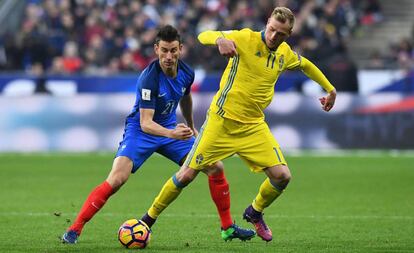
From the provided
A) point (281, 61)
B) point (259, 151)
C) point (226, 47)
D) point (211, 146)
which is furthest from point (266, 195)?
point (226, 47)

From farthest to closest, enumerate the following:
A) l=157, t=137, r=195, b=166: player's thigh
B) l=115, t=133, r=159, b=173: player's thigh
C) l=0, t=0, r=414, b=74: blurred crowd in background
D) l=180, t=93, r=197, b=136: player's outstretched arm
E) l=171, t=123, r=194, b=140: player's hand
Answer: l=0, t=0, r=414, b=74: blurred crowd in background
l=180, t=93, r=197, b=136: player's outstretched arm
l=157, t=137, r=195, b=166: player's thigh
l=115, t=133, r=159, b=173: player's thigh
l=171, t=123, r=194, b=140: player's hand

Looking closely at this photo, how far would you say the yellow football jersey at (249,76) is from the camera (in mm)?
9414

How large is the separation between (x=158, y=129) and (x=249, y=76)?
104 cm

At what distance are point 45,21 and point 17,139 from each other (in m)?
5.79

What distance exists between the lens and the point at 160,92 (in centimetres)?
965

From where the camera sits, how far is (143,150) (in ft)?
31.9

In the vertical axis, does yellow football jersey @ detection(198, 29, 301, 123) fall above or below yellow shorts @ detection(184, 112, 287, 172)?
above

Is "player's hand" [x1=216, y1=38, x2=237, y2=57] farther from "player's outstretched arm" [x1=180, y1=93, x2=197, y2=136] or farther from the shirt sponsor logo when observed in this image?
"player's outstretched arm" [x1=180, y1=93, x2=197, y2=136]

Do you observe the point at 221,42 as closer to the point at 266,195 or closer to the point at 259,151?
the point at 259,151

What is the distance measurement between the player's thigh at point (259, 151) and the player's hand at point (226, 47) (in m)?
1.15

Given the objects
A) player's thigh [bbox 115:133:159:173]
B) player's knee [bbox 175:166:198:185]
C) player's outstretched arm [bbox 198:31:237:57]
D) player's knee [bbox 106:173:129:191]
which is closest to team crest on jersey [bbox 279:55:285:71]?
player's outstretched arm [bbox 198:31:237:57]

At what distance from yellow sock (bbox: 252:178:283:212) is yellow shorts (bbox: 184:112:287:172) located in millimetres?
220

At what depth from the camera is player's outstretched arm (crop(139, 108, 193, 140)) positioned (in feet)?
29.1

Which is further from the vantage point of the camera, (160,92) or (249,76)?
(160,92)
